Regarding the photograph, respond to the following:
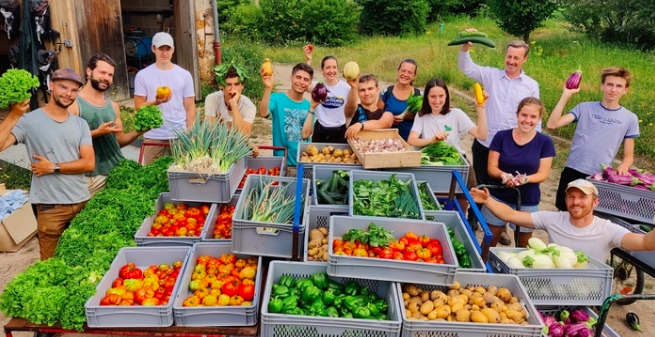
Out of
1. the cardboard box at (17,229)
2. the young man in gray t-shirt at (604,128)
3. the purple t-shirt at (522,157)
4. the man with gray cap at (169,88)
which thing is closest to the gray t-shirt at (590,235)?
the purple t-shirt at (522,157)

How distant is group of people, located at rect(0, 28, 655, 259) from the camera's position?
4.07m

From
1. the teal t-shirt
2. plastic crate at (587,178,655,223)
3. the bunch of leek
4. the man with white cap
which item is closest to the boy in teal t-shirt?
the teal t-shirt

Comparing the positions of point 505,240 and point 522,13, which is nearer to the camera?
point 505,240

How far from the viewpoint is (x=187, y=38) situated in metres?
11.6

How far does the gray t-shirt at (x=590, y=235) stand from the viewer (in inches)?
155

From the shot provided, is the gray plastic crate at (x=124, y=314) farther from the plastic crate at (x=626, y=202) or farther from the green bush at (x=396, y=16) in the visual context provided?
the green bush at (x=396, y=16)

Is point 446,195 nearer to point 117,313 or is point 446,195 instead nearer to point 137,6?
point 117,313

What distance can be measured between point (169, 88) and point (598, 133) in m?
4.88

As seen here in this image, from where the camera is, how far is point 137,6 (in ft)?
49.7

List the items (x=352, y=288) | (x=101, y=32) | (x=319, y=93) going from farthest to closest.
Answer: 1. (x=101, y=32)
2. (x=319, y=93)
3. (x=352, y=288)

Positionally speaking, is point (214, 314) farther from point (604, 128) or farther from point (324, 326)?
point (604, 128)

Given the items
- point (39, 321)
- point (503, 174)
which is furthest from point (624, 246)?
point (39, 321)

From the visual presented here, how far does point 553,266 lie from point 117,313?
326 centimetres

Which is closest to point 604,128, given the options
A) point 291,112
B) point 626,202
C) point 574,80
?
point 574,80
